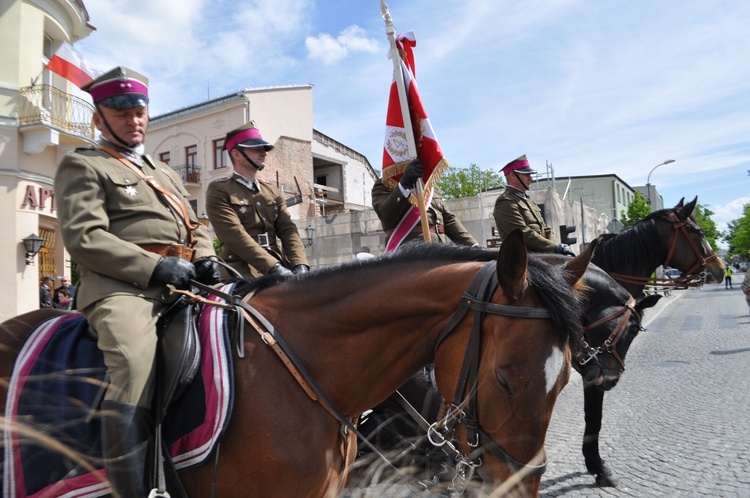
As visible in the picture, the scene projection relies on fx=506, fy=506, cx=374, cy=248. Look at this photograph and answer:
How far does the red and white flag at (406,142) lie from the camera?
3742 mm

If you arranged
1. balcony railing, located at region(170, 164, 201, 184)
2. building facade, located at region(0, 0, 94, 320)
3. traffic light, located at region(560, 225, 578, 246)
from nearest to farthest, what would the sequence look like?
1. traffic light, located at region(560, 225, 578, 246)
2. building facade, located at region(0, 0, 94, 320)
3. balcony railing, located at region(170, 164, 201, 184)

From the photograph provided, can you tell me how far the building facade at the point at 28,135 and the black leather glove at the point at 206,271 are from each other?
10743 millimetres

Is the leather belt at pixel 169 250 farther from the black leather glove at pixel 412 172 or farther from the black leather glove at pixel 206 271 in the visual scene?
the black leather glove at pixel 412 172

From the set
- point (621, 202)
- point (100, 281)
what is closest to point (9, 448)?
point (100, 281)

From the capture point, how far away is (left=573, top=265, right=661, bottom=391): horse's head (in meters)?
3.96

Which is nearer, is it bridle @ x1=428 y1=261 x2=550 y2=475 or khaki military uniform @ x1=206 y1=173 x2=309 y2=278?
bridle @ x1=428 y1=261 x2=550 y2=475

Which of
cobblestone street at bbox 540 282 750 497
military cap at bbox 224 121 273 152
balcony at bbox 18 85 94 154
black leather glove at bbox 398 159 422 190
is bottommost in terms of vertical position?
cobblestone street at bbox 540 282 750 497

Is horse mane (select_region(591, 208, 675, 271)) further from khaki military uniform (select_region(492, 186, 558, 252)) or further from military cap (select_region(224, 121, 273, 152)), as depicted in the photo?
military cap (select_region(224, 121, 273, 152))

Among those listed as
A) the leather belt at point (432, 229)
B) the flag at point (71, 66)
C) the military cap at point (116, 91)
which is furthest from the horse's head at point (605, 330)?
the flag at point (71, 66)

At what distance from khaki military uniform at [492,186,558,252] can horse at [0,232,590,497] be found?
9.03 ft

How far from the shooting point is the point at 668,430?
5.36m

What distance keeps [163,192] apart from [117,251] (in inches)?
17.8

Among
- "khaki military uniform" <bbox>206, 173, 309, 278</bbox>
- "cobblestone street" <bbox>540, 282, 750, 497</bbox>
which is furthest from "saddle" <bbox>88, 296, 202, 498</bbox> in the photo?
"cobblestone street" <bbox>540, 282, 750, 497</bbox>

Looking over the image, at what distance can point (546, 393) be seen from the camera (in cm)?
172
